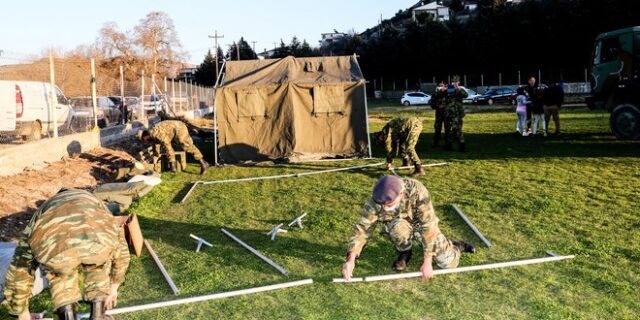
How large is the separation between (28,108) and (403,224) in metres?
13.0

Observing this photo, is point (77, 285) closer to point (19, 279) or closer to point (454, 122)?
point (19, 279)

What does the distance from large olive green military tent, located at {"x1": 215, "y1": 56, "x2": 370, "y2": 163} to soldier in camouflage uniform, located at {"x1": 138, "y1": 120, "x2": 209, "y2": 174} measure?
1.32 metres

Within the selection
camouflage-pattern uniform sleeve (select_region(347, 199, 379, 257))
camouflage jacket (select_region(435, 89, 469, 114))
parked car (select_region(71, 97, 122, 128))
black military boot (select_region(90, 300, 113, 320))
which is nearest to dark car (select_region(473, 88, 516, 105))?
parked car (select_region(71, 97, 122, 128))

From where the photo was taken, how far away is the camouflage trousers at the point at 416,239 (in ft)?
17.6

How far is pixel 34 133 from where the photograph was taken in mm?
14867

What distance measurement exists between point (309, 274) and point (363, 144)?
27.3ft

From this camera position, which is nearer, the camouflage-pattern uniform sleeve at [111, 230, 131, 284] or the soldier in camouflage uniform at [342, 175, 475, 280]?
the camouflage-pattern uniform sleeve at [111, 230, 131, 284]

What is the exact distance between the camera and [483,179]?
10.3 meters

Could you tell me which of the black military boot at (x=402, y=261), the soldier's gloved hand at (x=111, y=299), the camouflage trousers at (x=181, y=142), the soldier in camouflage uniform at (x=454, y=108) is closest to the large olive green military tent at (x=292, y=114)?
the camouflage trousers at (x=181, y=142)

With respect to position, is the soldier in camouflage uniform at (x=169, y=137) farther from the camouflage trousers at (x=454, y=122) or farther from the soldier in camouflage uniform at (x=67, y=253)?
the soldier in camouflage uniform at (x=67, y=253)

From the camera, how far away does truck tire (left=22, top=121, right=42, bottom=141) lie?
14.7 m

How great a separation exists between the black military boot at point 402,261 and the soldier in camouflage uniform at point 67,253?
2.76m

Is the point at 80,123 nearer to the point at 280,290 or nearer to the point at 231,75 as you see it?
the point at 231,75

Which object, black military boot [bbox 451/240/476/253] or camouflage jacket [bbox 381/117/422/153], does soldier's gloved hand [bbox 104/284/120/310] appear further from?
camouflage jacket [bbox 381/117/422/153]
